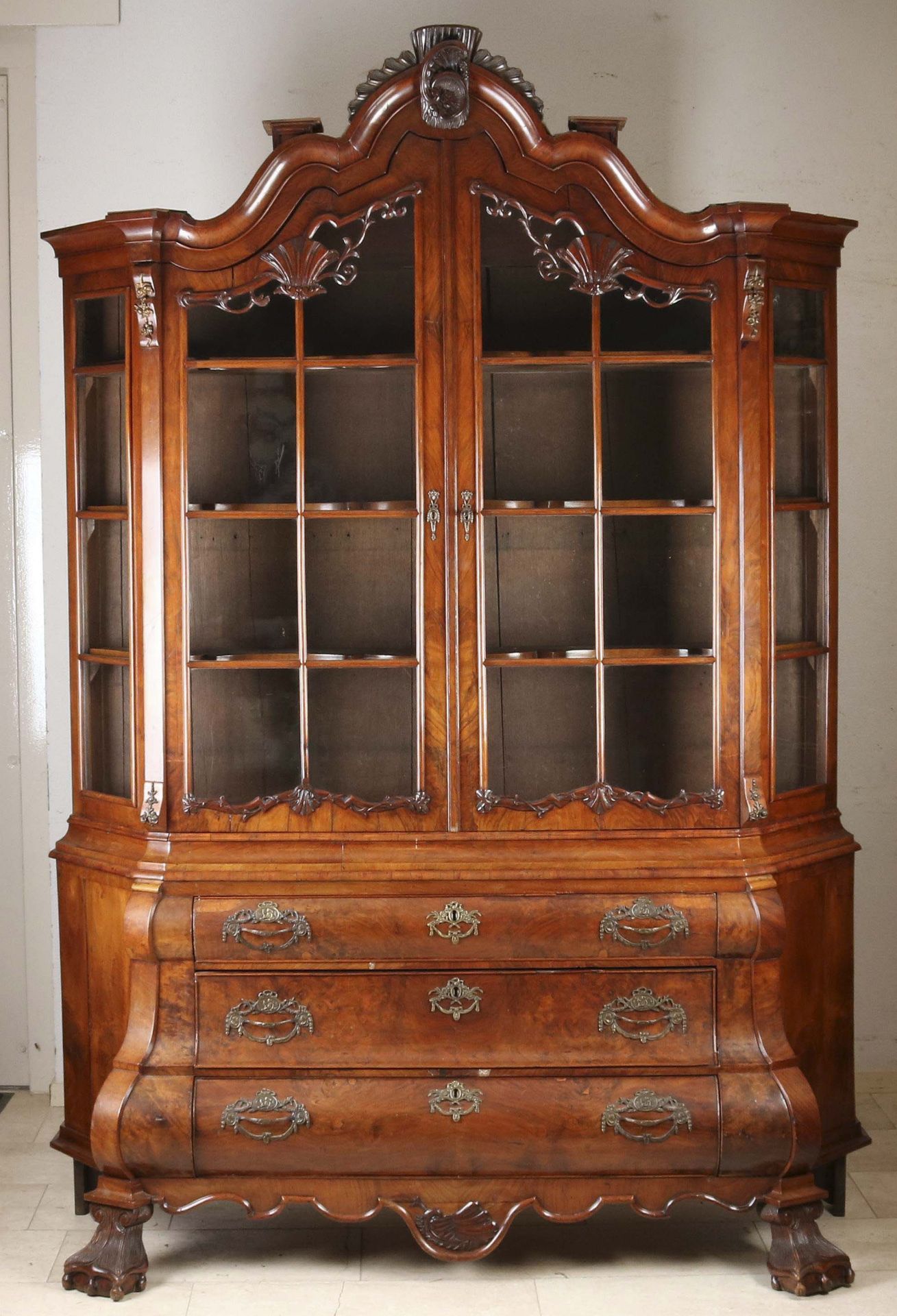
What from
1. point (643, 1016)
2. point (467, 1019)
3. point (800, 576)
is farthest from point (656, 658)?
point (467, 1019)

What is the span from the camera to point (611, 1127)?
2592mm

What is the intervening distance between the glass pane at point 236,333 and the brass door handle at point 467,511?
1.47 ft

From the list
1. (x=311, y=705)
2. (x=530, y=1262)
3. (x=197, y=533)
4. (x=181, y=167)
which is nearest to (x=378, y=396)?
(x=197, y=533)

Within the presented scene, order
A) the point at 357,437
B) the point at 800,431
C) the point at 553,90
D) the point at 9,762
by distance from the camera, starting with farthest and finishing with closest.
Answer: the point at 9,762
the point at 553,90
the point at 800,431
the point at 357,437

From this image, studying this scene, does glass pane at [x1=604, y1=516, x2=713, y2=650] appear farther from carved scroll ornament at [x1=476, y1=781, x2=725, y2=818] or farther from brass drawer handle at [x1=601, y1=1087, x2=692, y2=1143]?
brass drawer handle at [x1=601, y1=1087, x2=692, y2=1143]

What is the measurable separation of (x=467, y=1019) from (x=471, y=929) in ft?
0.59

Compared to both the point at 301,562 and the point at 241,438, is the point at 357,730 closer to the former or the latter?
the point at 301,562

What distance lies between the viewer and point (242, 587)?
9.00 feet

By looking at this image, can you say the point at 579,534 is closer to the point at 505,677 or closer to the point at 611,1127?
A: the point at 505,677

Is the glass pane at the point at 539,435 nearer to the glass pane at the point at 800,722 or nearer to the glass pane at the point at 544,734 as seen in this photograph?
the glass pane at the point at 544,734

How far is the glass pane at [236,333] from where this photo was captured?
2.68 metres

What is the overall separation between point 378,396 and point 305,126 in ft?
1.77

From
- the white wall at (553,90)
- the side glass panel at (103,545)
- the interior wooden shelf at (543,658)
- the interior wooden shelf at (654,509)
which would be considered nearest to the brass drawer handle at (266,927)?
the side glass panel at (103,545)

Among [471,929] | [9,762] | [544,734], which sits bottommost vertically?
[471,929]
